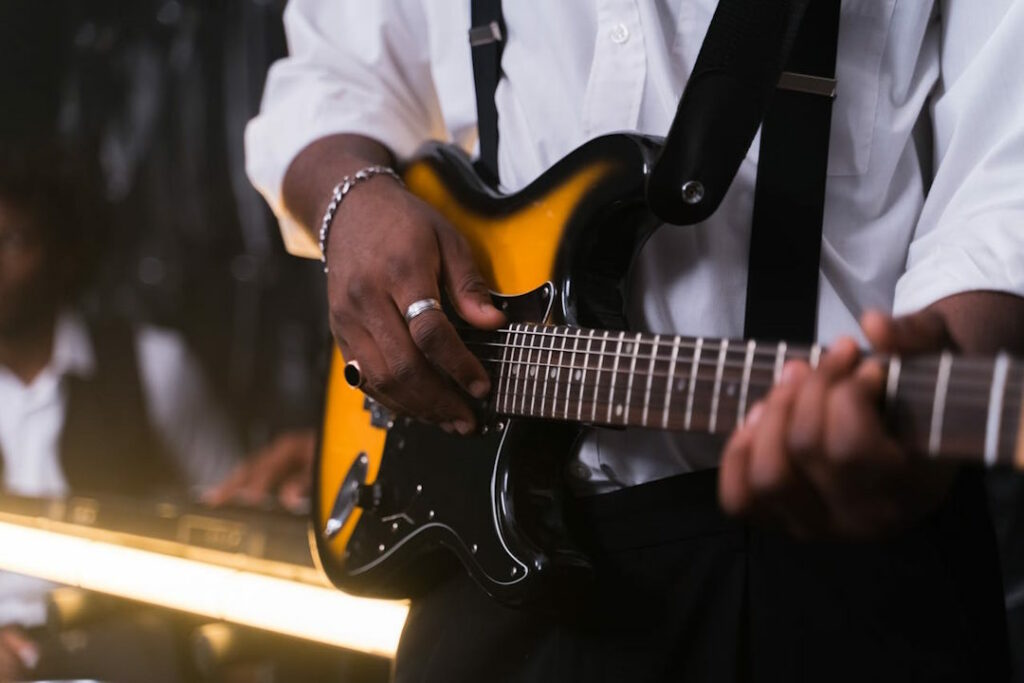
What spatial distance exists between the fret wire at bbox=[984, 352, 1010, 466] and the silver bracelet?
0.54 m

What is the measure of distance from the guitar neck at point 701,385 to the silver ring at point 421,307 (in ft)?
0.17

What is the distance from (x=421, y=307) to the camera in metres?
0.73

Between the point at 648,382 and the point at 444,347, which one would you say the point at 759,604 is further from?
the point at 444,347

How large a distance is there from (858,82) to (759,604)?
37cm

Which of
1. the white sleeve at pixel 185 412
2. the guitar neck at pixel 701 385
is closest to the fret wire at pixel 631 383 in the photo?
the guitar neck at pixel 701 385

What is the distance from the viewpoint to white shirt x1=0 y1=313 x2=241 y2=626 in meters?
2.44

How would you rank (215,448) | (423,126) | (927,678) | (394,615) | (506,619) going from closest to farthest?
(927,678), (506,619), (423,126), (394,615), (215,448)

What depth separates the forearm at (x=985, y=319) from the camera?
0.58m

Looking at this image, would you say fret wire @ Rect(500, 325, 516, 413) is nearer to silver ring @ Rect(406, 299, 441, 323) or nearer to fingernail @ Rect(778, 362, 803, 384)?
silver ring @ Rect(406, 299, 441, 323)

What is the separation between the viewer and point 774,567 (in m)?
0.65

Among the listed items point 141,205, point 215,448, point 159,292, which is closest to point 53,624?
point 215,448

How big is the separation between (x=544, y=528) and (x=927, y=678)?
0.87 feet

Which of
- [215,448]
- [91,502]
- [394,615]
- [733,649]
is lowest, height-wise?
[215,448]

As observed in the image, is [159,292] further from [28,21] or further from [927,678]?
[927,678]
